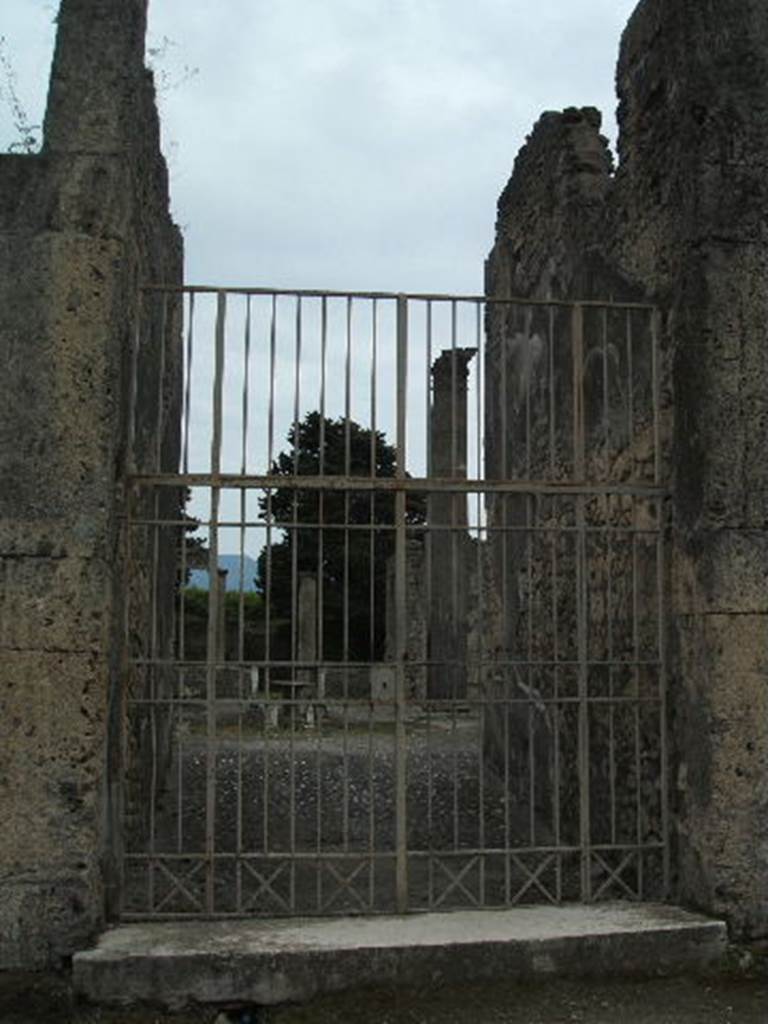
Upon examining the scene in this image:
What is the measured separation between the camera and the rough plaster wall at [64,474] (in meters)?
4.62

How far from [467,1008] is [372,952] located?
1.45 feet

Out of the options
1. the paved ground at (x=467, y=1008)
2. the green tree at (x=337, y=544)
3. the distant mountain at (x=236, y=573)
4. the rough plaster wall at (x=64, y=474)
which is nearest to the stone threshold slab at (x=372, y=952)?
the paved ground at (x=467, y=1008)

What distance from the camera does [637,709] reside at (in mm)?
5453

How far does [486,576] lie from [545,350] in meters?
3.69

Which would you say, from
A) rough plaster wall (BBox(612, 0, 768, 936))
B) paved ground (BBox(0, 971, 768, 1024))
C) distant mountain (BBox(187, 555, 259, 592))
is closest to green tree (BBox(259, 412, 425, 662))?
distant mountain (BBox(187, 555, 259, 592))

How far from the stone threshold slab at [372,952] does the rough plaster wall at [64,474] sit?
31 centimetres

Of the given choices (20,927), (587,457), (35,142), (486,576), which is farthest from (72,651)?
(486,576)

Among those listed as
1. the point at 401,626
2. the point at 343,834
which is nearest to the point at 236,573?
the point at 343,834

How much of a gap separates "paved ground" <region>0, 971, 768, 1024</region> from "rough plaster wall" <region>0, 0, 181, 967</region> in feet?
0.62

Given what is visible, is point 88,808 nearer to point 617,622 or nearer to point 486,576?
point 617,622

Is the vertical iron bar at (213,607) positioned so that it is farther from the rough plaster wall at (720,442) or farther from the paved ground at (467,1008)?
the rough plaster wall at (720,442)

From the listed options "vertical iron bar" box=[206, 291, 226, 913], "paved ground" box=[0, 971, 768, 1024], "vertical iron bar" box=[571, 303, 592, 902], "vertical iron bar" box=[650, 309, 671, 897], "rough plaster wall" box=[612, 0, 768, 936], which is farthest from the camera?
"vertical iron bar" box=[650, 309, 671, 897]

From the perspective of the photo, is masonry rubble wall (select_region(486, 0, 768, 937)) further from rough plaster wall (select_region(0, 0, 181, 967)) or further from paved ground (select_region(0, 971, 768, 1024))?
rough plaster wall (select_region(0, 0, 181, 967))

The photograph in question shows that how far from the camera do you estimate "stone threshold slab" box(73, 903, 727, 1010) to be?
14.4 ft
